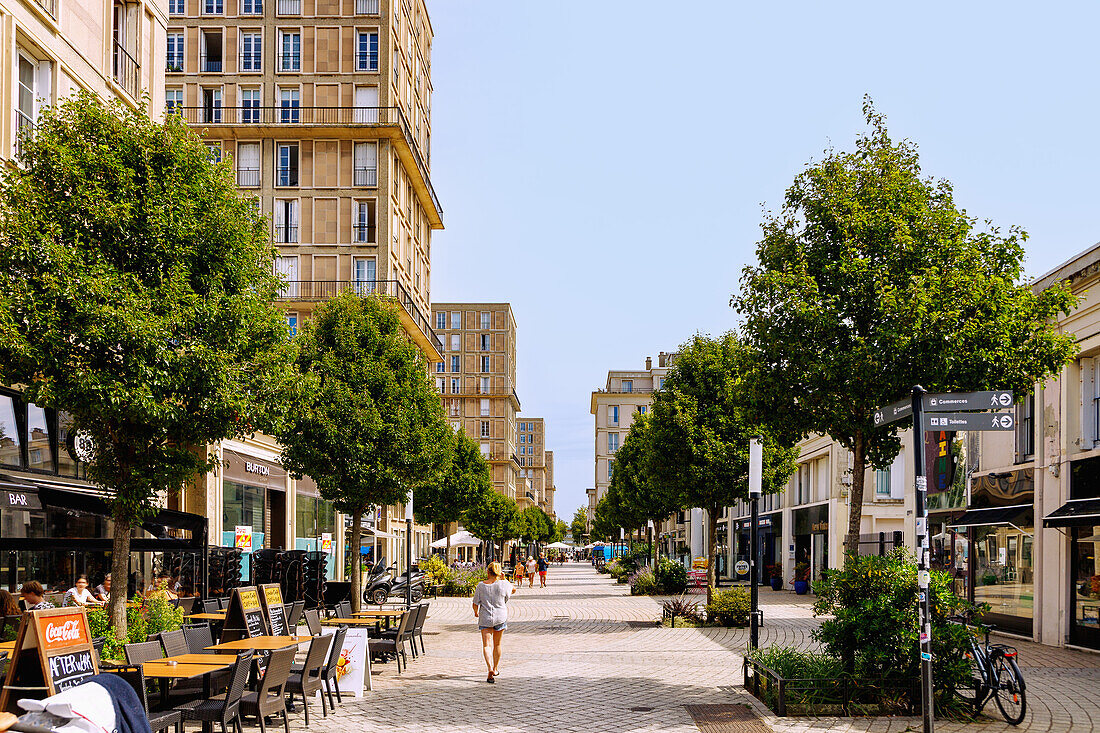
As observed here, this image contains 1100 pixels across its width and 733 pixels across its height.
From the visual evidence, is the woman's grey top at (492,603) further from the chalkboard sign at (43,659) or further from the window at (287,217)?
the window at (287,217)

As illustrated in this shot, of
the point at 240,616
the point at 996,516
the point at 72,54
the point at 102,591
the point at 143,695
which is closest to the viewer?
the point at 143,695

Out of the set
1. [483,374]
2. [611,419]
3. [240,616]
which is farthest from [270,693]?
[611,419]

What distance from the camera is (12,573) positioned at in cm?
1731

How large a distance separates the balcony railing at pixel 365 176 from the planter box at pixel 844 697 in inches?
1794

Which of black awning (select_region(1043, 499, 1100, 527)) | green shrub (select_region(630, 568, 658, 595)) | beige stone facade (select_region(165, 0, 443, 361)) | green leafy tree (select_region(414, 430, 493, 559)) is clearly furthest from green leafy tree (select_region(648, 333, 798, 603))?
beige stone facade (select_region(165, 0, 443, 361))

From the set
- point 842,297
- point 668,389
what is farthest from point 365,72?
point 842,297

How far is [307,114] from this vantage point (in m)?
54.2

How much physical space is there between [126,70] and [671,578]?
25.4 metres

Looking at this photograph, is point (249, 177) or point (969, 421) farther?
point (249, 177)

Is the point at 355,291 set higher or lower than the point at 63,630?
higher

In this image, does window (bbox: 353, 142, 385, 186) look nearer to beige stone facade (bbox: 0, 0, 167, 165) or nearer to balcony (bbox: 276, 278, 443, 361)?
balcony (bbox: 276, 278, 443, 361)

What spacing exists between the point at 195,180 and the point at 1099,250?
49.5 feet

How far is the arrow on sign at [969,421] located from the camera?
10.1m

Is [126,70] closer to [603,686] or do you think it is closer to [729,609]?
[603,686]
